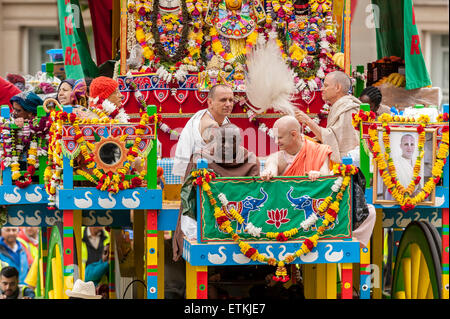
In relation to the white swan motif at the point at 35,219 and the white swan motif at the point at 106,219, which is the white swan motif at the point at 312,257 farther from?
the white swan motif at the point at 35,219

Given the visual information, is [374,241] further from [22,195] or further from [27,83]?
[27,83]

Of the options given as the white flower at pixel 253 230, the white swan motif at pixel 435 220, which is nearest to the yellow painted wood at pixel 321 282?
the white flower at pixel 253 230

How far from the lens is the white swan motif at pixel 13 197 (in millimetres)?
10562

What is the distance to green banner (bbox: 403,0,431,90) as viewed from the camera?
1259 centimetres

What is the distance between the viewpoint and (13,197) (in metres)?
10.6

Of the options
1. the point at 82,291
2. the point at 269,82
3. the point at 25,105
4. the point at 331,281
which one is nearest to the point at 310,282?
the point at 331,281

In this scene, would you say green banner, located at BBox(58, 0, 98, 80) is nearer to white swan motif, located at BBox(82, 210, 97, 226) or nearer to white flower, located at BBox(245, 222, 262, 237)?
white swan motif, located at BBox(82, 210, 97, 226)

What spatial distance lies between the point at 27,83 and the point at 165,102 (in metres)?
2.33

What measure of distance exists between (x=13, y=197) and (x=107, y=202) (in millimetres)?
1476

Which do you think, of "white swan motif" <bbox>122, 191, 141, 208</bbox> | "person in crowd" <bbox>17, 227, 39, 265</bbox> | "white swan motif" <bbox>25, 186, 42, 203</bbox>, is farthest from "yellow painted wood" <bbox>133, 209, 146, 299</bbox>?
"white swan motif" <bbox>122, 191, 141, 208</bbox>

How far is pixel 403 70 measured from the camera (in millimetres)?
13047

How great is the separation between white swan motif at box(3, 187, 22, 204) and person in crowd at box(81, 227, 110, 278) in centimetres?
361

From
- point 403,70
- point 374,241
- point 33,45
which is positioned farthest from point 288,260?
point 33,45

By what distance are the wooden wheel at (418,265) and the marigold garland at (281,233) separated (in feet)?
5.84
